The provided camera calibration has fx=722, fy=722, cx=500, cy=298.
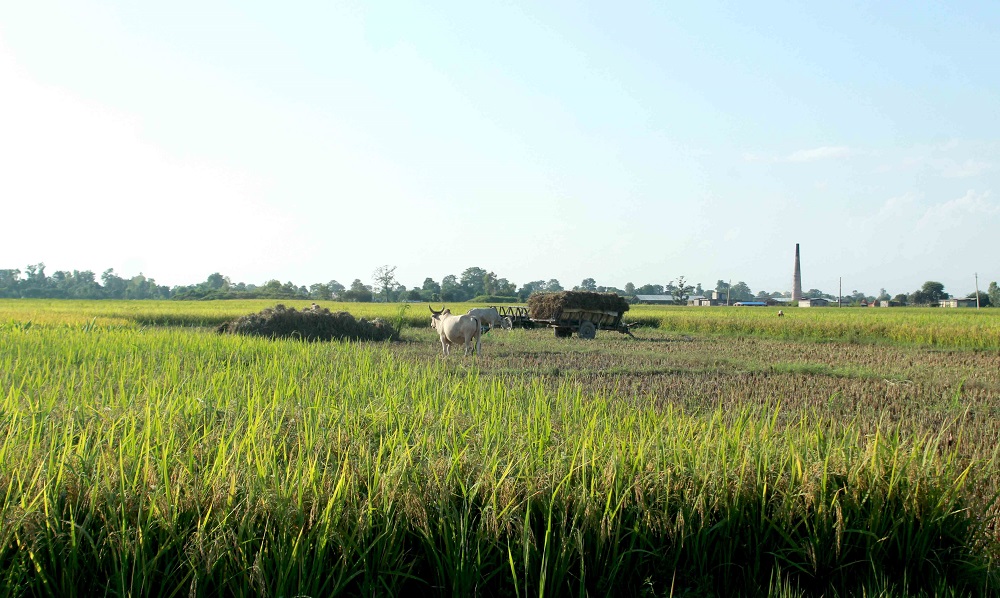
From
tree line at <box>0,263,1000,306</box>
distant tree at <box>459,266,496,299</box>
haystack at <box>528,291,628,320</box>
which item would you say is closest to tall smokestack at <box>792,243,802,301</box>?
tree line at <box>0,263,1000,306</box>

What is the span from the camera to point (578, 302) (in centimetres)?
1736

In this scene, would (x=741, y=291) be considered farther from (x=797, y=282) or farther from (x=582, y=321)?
(x=582, y=321)

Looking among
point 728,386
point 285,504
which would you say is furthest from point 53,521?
point 728,386

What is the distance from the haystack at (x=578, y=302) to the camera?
17328 millimetres

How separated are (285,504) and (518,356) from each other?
9.14 m

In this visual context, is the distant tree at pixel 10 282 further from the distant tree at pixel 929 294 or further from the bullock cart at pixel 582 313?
the distant tree at pixel 929 294

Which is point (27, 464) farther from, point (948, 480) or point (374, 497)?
point (948, 480)

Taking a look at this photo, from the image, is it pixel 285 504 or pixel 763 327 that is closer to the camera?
pixel 285 504

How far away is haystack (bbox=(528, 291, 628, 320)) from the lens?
56.9 ft

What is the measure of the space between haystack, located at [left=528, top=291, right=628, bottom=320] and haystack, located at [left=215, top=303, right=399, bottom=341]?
3.77 metres

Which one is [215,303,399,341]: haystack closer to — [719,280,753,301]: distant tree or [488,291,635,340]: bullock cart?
[488,291,635,340]: bullock cart

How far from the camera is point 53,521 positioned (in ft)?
7.89

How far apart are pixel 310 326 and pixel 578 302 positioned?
626cm

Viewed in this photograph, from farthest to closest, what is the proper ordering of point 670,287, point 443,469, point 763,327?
point 670,287, point 763,327, point 443,469
